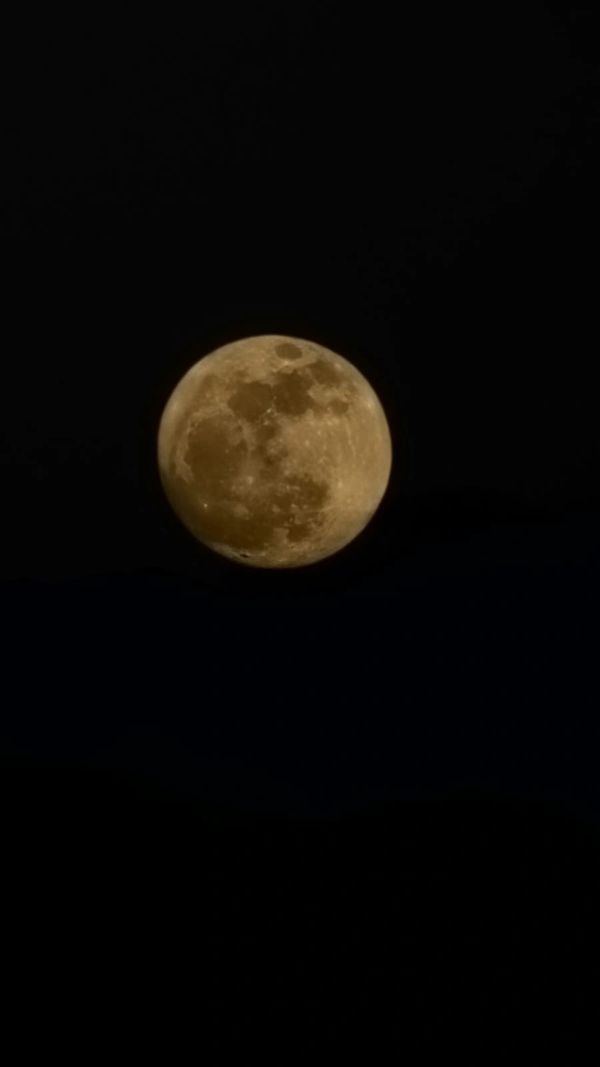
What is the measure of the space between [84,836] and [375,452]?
95 cm

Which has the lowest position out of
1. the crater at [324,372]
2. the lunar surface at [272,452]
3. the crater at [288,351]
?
the lunar surface at [272,452]

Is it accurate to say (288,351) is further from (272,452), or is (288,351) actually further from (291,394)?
(272,452)

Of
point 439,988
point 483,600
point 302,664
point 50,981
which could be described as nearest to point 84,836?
point 50,981

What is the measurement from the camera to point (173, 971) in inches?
71.6

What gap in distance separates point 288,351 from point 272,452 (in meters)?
0.24

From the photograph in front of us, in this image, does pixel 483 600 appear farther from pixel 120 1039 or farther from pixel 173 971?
pixel 120 1039

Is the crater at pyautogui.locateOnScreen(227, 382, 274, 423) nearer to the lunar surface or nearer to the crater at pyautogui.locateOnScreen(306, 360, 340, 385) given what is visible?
the lunar surface

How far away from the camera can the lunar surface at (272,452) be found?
200 cm

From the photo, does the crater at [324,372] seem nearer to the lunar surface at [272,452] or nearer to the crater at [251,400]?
the lunar surface at [272,452]

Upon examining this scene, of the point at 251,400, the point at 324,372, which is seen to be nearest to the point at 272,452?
the point at 251,400

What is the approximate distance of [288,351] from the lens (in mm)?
2092

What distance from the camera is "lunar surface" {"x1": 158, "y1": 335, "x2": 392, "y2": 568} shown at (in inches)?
A: 78.7

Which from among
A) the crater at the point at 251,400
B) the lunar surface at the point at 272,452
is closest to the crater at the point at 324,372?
the lunar surface at the point at 272,452

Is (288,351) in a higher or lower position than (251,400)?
higher
